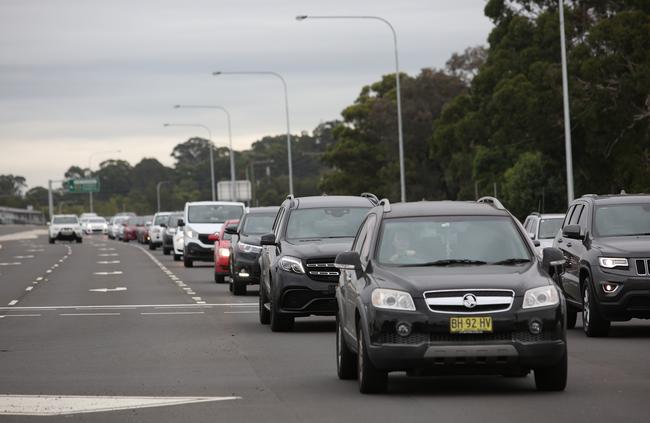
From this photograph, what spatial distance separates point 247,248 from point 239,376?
14.1 meters

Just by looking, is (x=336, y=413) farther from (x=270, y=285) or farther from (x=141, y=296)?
(x=141, y=296)

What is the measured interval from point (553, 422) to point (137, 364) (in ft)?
20.8

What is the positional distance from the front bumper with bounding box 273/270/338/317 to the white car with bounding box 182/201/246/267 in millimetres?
25567

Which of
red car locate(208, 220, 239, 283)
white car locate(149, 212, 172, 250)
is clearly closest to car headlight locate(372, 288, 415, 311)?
red car locate(208, 220, 239, 283)

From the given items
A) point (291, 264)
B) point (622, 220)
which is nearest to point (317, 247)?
point (291, 264)

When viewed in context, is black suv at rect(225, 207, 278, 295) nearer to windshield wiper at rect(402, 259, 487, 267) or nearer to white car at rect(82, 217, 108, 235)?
windshield wiper at rect(402, 259, 487, 267)

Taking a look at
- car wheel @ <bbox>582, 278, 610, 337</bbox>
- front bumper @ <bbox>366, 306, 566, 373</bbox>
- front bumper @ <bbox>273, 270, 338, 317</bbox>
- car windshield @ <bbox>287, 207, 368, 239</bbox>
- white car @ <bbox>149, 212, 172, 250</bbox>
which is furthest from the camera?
white car @ <bbox>149, 212, 172, 250</bbox>

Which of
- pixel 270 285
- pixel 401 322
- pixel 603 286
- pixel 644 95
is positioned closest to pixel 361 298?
pixel 401 322

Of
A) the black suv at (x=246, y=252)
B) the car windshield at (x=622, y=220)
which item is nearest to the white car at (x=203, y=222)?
the black suv at (x=246, y=252)

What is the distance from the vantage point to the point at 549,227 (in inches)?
1255

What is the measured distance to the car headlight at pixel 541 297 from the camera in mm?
12258

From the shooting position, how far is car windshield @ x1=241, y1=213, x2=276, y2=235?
102 ft

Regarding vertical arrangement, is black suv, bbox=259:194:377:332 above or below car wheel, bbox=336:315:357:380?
above

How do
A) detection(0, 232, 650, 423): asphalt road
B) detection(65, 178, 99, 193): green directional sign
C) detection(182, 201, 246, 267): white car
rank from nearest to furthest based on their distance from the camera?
detection(0, 232, 650, 423): asphalt road < detection(182, 201, 246, 267): white car < detection(65, 178, 99, 193): green directional sign
